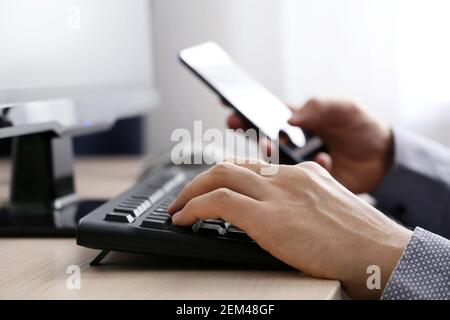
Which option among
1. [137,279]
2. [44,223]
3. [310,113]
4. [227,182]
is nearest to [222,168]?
[227,182]

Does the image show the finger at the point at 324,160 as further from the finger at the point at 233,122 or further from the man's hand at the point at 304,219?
the man's hand at the point at 304,219

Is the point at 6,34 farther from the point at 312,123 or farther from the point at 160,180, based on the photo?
the point at 312,123

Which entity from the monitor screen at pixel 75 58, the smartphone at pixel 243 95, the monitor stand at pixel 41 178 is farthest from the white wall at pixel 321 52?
the monitor stand at pixel 41 178

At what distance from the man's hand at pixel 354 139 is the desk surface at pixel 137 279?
569mm

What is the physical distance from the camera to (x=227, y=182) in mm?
563

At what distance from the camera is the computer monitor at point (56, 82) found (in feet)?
2.35

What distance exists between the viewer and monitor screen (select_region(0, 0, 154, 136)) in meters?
0.72

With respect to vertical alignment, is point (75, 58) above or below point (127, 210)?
above

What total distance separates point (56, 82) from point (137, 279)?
0.39 meters

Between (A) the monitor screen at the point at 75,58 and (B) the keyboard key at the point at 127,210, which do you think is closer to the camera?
(B) the keyboard key at the point at 127,210

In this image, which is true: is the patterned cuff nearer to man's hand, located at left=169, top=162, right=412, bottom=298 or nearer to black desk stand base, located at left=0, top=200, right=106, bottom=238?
man's hand, located at left=169, top=162, right=412, bottom=298

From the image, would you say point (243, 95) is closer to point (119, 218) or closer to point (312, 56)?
point (119, 218)

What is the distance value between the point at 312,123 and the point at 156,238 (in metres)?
0.61

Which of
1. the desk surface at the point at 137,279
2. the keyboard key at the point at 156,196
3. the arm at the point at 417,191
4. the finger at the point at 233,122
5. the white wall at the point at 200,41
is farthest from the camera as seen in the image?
the white wall at the point at 200,41
